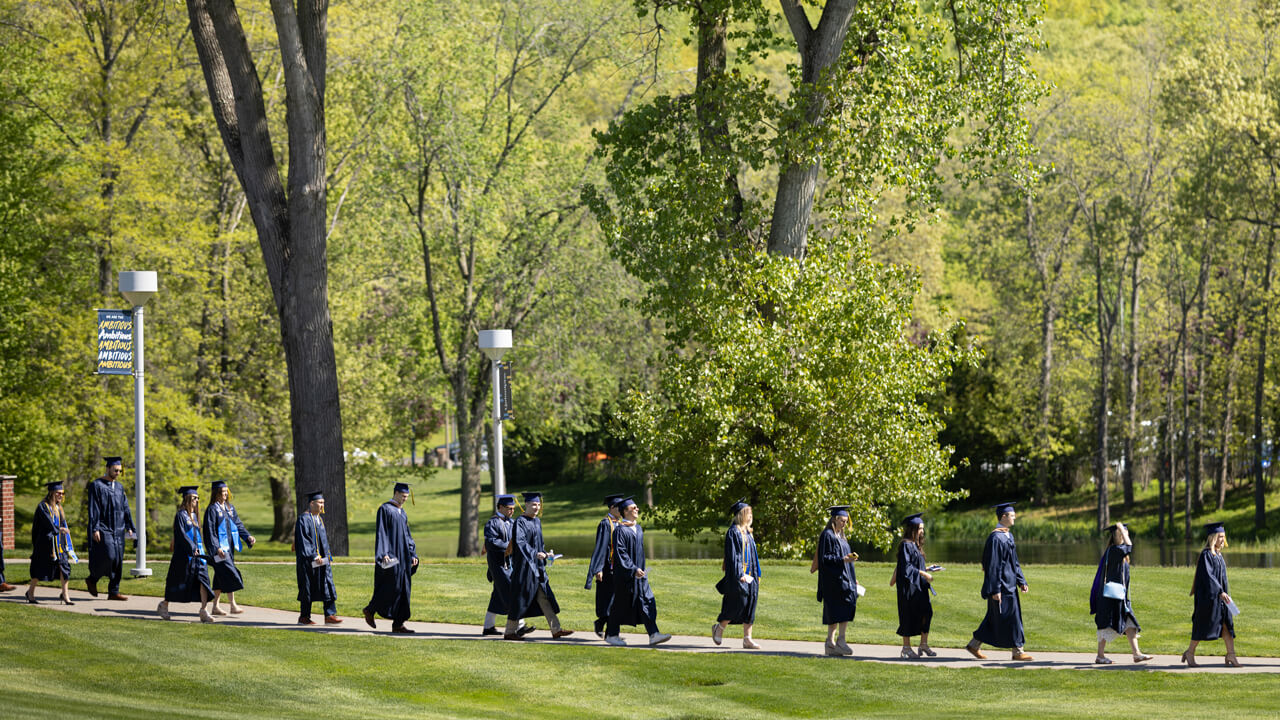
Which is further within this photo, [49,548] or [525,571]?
[49,548]

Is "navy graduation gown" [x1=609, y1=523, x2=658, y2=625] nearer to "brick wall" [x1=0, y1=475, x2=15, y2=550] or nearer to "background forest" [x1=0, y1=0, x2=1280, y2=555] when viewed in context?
"background forest" [x1=0, y1=0, x2=1280, y2=555]

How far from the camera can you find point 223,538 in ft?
57.0

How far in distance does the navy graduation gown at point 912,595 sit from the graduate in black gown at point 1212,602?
9.85 feet

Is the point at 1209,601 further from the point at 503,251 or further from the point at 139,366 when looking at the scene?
the point at 503,251

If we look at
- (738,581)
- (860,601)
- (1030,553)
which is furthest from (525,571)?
(1030,553)

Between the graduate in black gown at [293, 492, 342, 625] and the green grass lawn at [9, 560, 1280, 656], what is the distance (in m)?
1.61

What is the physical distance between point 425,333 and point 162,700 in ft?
113

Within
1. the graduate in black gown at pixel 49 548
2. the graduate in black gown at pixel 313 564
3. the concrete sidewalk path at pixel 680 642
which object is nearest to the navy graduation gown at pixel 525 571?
the concrete sidewalk path at pixel 680 642

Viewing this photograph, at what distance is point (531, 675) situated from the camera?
14.3 metres

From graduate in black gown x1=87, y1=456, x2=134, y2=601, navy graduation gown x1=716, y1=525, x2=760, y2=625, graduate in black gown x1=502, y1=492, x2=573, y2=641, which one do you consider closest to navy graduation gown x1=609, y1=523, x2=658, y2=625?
graduate in black gown x1=502, y1=492, x2=573, y2=641

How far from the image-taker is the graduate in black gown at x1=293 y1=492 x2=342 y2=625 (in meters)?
16.9

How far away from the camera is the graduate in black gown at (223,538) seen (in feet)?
56.3

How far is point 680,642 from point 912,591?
303 cm

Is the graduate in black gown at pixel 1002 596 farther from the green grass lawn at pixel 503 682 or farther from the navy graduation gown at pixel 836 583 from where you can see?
the navy graduation gown at pixel 836 583
